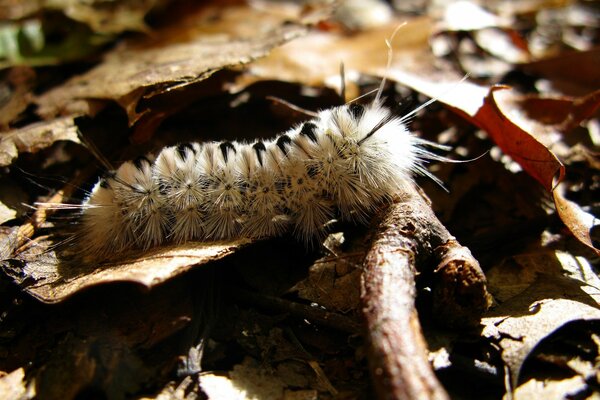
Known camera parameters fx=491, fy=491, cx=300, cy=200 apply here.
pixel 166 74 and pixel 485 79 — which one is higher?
pixel 166 74

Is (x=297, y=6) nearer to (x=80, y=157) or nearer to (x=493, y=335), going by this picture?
(x=80, y=157)

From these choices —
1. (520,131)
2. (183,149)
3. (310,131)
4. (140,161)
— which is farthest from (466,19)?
(140,161)

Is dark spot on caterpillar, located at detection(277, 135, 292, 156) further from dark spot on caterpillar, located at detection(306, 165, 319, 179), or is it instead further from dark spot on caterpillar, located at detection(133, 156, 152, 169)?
dark spot on caterpillar, located at detection(133, 156, 152, 169)

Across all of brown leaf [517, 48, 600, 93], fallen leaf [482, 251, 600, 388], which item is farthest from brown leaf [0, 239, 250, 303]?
brown leaf [517, 48, 600, 93]

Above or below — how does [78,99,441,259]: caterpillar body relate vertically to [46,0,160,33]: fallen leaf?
below

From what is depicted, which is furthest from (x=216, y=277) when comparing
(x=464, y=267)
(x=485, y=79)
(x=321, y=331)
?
(x=485, y=79)
